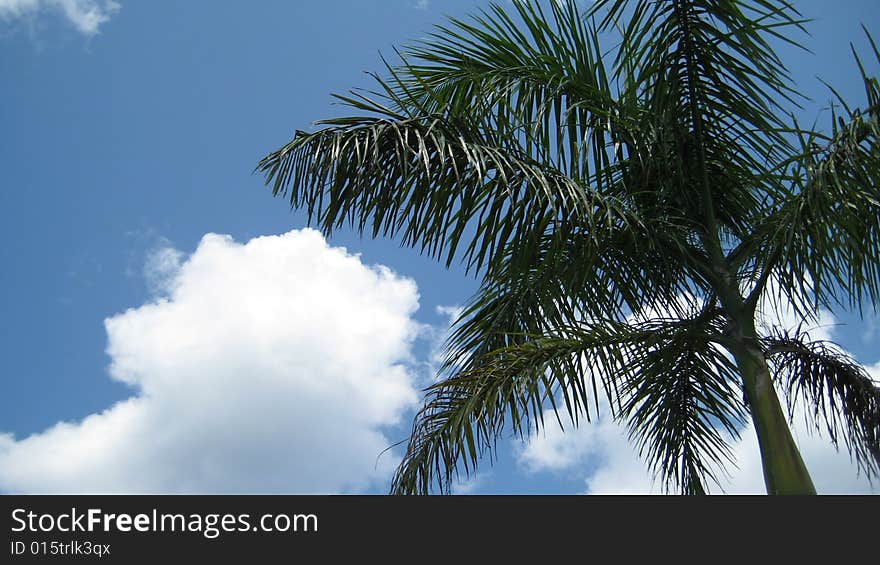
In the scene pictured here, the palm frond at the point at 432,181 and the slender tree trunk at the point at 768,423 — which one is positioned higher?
the palm frond at the point at 432,181

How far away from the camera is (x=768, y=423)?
12.7 ft

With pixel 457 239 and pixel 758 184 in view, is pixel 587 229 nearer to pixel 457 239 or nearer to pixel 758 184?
pixel 457 239

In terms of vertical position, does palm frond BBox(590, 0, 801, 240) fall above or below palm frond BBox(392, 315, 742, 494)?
above

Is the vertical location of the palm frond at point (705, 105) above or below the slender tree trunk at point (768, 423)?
above

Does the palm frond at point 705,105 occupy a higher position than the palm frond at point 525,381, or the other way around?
the palm frond at point 705,105

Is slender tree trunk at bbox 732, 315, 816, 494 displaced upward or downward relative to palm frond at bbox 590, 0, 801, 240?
downward

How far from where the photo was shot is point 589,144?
4656mm

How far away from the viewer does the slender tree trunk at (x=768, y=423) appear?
3.73m

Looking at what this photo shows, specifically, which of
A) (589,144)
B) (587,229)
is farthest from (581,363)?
(589,144)

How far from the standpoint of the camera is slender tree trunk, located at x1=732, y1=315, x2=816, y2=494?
3.73 metres

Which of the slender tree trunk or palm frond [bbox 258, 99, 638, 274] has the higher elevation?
palm frond [bbox 258, 99, 638, 274]

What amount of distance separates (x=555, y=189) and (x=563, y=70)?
1.09 m
